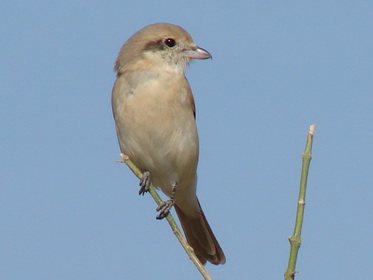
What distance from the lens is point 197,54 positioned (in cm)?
536

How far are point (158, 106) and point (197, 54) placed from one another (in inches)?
22.6

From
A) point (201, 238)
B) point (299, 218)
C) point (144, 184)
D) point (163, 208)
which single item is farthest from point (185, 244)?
point (201, 238)

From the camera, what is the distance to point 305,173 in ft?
8.90

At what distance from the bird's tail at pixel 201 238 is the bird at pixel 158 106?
65 centimetres

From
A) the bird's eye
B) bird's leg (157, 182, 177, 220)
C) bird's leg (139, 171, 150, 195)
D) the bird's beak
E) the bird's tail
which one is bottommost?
the bird's tail

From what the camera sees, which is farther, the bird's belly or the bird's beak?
the bird's beak

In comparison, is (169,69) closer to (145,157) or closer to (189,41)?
(189,41)

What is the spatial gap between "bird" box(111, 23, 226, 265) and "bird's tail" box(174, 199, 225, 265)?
2.14 ft

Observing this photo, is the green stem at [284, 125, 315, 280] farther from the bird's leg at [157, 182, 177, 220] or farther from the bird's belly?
the bird's belly

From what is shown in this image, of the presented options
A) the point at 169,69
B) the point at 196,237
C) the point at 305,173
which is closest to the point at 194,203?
the point at 196,237

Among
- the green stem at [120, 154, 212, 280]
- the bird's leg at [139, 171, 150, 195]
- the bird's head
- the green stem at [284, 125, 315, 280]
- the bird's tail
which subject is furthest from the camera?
the bird's tail

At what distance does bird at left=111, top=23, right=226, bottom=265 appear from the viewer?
508cm

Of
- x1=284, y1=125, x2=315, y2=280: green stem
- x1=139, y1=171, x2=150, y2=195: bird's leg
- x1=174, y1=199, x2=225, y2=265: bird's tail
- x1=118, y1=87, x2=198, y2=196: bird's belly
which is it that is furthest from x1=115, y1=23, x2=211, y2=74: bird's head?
x1=284, y1=125, x2=315, y2=280: green stem

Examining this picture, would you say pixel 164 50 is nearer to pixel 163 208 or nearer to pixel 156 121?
pixel 156 121
